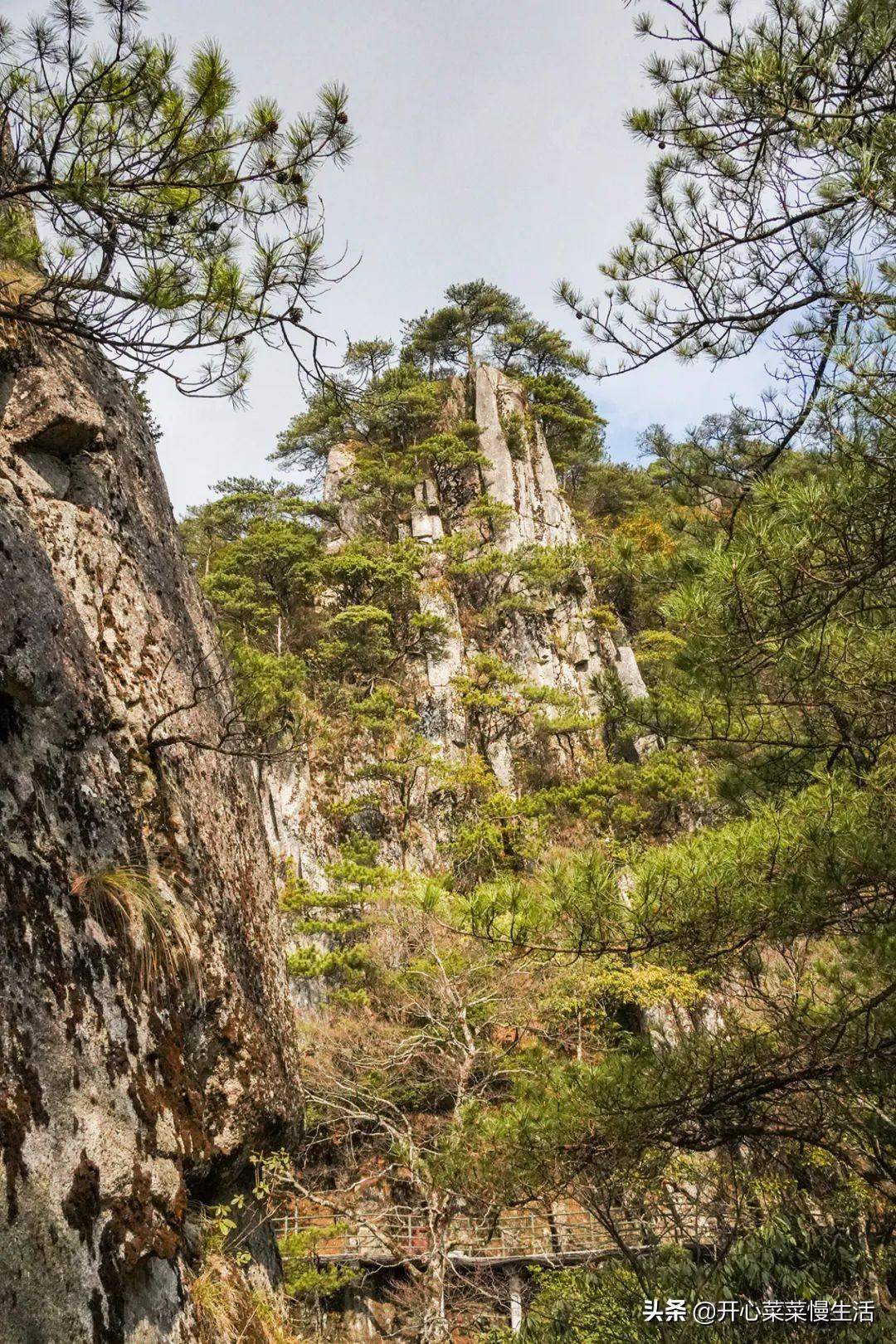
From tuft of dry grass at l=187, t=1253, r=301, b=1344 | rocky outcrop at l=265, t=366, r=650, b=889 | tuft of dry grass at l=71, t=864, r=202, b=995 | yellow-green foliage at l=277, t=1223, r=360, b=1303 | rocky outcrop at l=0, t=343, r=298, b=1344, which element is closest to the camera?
rocky outcrop at l=0, t=343, r=298, b=1344

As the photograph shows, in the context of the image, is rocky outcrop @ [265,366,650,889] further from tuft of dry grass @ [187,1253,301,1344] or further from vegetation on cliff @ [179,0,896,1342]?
tuft of dry grass @ [187,1253,301,1344]

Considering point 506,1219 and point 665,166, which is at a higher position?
point 665,166

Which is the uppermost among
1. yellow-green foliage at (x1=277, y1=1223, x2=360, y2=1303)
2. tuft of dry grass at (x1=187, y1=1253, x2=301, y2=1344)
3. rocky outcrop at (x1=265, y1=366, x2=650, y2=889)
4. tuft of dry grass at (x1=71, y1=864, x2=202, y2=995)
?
rocky outcrop at (x1=265, y1=366, x2=650, y2=889)

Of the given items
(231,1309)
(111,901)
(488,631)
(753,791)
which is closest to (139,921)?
(111,901)

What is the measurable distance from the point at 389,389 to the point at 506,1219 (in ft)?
48.1

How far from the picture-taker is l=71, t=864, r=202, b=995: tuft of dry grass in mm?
2229

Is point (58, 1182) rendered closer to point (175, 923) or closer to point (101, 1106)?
point (101, 1106)

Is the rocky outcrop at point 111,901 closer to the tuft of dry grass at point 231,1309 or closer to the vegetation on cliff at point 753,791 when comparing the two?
the tuft of dry grass at point 231,1309

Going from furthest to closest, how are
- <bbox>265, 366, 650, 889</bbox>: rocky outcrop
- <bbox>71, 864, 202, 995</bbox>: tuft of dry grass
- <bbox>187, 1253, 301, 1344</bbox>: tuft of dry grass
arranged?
1. <bbox>265, 366, 650, 889</bbox>: rocky outcrop
2. <bbox>187, 1253, 301, 1344</bbox>: tuft of dry grass
3. <bbox>71, 864, 202, 995</bbox>: tuft of dry grass

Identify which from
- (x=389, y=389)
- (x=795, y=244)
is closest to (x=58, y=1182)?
(x=795, y=244)

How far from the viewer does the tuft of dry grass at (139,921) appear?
2.23 meters

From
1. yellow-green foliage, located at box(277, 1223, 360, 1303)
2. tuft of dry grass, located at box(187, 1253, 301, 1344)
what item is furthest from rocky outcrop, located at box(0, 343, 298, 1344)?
yellow-green foliage, located at box(277, 1223, 360, 1303)

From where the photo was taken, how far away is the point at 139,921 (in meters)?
2.34

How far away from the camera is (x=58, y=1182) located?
177 cm
